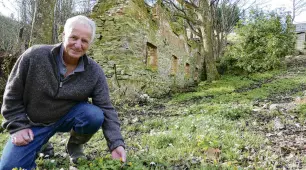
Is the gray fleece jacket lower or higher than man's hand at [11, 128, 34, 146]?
higher

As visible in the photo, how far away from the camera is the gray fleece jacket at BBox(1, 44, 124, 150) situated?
2.27m

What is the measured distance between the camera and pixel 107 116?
2.50m

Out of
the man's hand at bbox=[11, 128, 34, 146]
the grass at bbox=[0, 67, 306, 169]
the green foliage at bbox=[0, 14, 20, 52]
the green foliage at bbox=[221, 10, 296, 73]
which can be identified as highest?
the green foliage at bbox=[0, 14, 20, 52]

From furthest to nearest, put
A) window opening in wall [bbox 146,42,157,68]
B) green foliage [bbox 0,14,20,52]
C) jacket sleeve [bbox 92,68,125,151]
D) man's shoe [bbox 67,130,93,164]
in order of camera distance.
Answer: green foliage [bbox 0,14,20,52], window opening in wall [bbox 146,42,157,68], man's shoe [bbox 67,130,93,164], jacket sleeve [bbox 92,68,125,151]

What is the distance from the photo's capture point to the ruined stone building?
757 centimetres

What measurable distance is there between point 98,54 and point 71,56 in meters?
5.31

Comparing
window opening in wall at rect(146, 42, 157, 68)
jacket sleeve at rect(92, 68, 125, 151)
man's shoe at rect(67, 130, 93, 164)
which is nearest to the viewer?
jacket sleeve at rect(92, 68, 125, 151)

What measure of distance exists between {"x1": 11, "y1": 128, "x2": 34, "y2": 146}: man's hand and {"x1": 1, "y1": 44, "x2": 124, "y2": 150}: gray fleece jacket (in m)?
0.04

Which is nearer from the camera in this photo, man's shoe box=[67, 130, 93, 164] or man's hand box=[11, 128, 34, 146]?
man's hand box=[11, 128, 34, 146]

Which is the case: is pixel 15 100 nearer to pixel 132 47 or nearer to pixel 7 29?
pixel 132 47

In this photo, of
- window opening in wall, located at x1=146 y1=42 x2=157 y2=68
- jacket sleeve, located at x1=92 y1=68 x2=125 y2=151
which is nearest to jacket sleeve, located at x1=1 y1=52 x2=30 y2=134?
jacket sleeve, located at x1=92 y1=68 x2=125 y2=151

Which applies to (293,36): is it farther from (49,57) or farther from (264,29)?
(49,57)

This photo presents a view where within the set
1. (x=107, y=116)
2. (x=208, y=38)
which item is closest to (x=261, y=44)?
(x=208, y=38)

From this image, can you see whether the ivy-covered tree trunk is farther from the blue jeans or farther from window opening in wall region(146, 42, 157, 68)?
the blue jeans
